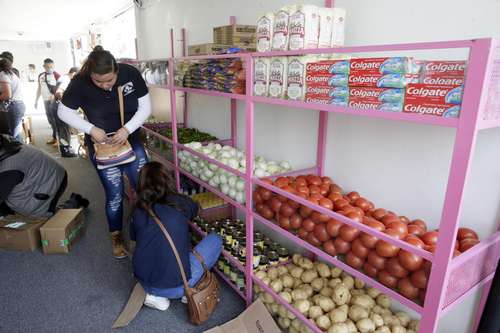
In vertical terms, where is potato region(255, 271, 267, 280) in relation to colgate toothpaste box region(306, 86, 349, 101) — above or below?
below

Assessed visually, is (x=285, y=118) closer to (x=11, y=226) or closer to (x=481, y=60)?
(x=481, y=60)

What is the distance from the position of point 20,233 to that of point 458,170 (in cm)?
332

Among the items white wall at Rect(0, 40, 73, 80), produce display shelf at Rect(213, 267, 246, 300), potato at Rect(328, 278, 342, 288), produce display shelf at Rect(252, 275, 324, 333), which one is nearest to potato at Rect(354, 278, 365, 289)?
potato at Rect(328, 278, 342, 288)

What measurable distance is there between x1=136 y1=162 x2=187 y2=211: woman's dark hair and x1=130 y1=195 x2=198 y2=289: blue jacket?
0.11ft

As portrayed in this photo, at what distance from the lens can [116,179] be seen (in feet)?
8.89

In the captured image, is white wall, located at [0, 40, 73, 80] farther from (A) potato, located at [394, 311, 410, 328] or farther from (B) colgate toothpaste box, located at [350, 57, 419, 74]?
(A) potato, located at [394, 311, 410, 328]

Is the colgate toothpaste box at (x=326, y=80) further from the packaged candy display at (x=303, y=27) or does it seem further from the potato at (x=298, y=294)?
the potato at (x=298, y=294)

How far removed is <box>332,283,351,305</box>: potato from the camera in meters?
1.89

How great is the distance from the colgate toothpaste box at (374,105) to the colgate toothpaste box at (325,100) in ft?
0.11

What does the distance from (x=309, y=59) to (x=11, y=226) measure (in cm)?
294

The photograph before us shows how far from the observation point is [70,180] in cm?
479

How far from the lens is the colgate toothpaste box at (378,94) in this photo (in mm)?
1124

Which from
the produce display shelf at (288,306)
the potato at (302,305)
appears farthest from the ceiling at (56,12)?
the potato at (302,305)

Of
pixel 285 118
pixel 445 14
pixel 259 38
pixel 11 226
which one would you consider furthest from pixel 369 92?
pixel 11 226
